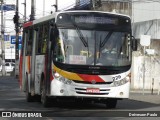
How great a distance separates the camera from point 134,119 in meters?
15.6

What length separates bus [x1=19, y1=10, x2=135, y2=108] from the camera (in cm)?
1828

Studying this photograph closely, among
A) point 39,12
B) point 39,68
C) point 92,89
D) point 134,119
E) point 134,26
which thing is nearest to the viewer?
point 134,119

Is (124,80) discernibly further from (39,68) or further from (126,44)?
(39,68)

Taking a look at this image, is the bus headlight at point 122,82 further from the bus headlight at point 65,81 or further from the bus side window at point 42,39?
the bus side window at point 42,39

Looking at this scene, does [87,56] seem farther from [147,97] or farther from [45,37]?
[147,97]

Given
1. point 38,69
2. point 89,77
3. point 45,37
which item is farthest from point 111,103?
point 45,37

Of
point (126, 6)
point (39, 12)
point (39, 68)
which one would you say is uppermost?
point (39, 68)

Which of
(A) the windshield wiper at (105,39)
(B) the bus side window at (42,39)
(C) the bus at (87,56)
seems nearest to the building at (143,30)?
(B) the bus side window at (42,39)

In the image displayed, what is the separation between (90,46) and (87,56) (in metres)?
0.36

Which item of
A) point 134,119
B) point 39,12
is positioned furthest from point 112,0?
point 39,12

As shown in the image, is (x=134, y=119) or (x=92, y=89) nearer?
(x=134, y=119)

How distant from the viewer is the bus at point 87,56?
1828 cm

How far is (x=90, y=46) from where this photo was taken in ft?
60.7

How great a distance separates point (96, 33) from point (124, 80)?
1.85 meters
